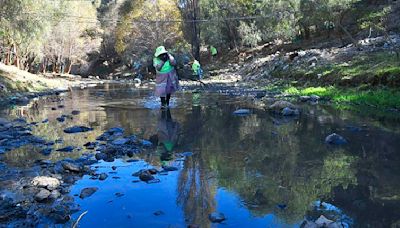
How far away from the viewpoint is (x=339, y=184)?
620cm

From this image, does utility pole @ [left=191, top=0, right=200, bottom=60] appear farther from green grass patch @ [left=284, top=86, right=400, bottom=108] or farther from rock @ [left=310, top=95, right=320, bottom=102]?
rock @ [left=310, top=95, right=320, bottom=102]

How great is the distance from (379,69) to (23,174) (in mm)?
13900

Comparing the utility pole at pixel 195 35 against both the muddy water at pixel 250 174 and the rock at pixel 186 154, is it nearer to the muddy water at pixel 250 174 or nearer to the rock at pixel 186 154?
the muddy water at pixel 250 174

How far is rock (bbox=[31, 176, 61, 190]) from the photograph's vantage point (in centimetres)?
606

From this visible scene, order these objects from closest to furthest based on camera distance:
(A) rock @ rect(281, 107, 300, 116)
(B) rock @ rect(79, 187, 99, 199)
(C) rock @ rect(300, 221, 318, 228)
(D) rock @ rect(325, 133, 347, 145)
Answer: (C) rock @ rect(300, 221, 318, 228) → (B) rock @ rect(79, 187, 99, 199) → (D) rock @ rect(325, 133, 347, 145) → (A) rock @ rect(281, 107, 300, 116)

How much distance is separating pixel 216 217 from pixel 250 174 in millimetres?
1945

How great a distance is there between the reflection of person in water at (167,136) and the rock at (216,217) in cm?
270

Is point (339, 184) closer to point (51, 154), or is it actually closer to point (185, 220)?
point (185, 220)

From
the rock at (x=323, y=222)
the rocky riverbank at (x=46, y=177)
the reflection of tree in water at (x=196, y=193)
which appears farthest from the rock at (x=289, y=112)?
the rock at (x=323, y=222)

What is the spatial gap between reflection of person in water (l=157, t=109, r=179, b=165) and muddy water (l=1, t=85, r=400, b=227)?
2 centimetres

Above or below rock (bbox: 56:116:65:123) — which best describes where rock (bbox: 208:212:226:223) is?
below

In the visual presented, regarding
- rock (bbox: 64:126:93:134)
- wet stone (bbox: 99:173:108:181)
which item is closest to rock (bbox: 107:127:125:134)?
rock (bbox: 64:126:93:134)

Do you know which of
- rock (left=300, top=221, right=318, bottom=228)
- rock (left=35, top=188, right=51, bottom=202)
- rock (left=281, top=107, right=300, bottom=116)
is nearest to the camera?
rock (left=300, top=221, right=318, bottom=228)

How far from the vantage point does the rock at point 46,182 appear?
19.9ft
